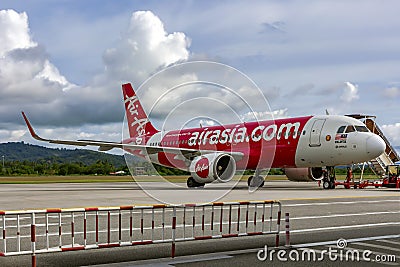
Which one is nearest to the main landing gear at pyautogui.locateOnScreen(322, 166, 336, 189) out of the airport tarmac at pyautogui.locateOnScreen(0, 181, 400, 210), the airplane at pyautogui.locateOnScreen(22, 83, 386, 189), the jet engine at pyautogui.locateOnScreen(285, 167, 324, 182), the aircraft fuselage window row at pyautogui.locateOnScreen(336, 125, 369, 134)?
the airplane at pyautogui.locateOnScreen(22, 83, 386, 189)

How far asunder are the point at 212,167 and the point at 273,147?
14.3 feet

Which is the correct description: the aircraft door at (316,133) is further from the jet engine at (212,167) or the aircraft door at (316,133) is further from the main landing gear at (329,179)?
the jet engine at (212,167)

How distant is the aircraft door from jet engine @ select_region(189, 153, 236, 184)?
5.32 metres

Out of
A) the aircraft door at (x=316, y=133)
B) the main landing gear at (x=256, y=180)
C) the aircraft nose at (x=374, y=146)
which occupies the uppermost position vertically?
the aircraft door at (x=316, y=133)

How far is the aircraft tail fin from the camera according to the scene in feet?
148

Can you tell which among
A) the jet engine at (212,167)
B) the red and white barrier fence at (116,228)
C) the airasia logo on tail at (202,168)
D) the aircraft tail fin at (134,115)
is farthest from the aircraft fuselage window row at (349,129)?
the aircraft tail fin at (134,115)

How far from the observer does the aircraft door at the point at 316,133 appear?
102 ft

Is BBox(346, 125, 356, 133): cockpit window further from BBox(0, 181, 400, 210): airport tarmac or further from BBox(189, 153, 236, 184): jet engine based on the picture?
BBox(189, 153, 236, 184): jet engine

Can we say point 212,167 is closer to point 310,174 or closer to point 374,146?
point 310,174

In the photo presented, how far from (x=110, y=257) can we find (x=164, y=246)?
162 cm

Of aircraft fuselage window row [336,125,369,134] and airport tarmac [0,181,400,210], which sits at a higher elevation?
aircraft fuselage window row [336,125,369,134]

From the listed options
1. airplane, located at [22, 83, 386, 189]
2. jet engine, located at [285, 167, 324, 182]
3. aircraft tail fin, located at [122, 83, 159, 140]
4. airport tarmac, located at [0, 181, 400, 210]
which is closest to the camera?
airport tarmac, located at [0, 181, 400, 210]

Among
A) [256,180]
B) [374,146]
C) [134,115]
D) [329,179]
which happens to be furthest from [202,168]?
[134,115]

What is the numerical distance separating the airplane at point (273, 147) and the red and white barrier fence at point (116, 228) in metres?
14.4
